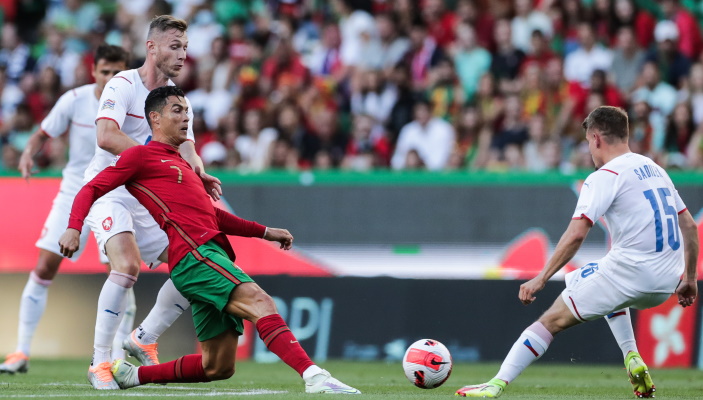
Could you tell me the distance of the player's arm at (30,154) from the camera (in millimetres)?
9419

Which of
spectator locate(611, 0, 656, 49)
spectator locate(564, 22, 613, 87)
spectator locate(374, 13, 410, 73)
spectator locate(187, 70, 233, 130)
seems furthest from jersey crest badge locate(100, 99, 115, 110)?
spectator locate(611, 0, 656, 49)

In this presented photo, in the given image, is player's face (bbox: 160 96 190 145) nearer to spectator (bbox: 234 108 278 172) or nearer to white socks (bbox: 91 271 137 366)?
white socks (bbox: 91 271 137 366)

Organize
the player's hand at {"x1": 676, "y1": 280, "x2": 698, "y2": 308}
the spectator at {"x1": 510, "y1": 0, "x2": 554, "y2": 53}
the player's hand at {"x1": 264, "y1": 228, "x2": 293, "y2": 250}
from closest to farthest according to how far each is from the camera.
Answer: the player's hand at {"x1": 264, "y1": 228, "x2": 293, "y2": 250} → the player's hand at {"x1": 676, "y1": 280, "x2": 698, "y2": 308} → the spectator at {"x1": 510, "y1": 0, "x2": 554, "y2": 53}

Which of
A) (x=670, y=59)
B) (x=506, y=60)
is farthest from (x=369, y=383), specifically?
(x=670, y=59)

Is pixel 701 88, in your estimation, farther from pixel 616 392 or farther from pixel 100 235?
pixel 100 235

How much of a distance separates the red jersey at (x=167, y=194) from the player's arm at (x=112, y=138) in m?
0.53

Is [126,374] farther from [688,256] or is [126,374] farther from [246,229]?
[688,256]

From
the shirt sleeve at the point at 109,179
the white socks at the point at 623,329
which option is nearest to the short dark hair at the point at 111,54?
the shirt sleeve at the point at 109,179

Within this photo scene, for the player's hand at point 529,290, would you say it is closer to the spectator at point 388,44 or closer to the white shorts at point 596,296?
the white shorts at point 596,296

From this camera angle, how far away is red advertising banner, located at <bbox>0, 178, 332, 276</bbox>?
42.5 feet

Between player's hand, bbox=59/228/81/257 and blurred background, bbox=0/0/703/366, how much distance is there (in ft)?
18.4

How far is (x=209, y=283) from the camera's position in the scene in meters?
6.62

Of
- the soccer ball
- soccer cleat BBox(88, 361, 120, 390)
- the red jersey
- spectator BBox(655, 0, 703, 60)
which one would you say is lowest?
soccer cleat BBox(88, 361, 120, 390)

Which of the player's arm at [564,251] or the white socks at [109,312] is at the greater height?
the player's arm at [564,251]
